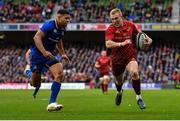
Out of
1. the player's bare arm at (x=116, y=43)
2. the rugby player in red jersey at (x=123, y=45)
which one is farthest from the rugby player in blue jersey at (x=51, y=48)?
the rugby player in red jersey at (x=123, y=45)

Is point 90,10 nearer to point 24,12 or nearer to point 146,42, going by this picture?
point 24,12

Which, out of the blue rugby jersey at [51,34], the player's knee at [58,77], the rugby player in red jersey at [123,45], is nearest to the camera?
the player's knee at [58,77]

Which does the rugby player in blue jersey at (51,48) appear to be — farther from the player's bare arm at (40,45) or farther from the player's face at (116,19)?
the player's face at (116,19)

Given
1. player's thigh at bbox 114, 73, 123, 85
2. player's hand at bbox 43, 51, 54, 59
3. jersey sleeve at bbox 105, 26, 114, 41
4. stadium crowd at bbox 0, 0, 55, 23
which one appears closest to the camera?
player's hand at bbox 43, 51, 54, 59

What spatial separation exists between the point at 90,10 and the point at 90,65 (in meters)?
5.65

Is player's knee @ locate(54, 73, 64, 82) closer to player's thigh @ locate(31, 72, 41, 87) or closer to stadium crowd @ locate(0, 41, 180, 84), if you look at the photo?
player's thigh @ locate(31, 72, 41, 87)

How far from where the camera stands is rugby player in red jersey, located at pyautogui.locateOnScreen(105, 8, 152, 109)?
15.5m

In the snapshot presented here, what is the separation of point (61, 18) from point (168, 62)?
34697mm

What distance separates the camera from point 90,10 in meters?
51.9

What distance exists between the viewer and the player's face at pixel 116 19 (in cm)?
1555

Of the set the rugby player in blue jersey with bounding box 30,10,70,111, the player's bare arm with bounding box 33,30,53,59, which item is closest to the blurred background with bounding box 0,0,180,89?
the rugby player in blue jersey with bounding box 30,10,70,111

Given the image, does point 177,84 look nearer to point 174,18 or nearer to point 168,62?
point 168,62

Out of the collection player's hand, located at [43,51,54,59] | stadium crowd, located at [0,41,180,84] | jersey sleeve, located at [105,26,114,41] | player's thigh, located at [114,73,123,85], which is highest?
jersey sleeve, located at [105,26,114,41]

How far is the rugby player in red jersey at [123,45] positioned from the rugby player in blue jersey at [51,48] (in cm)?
139
